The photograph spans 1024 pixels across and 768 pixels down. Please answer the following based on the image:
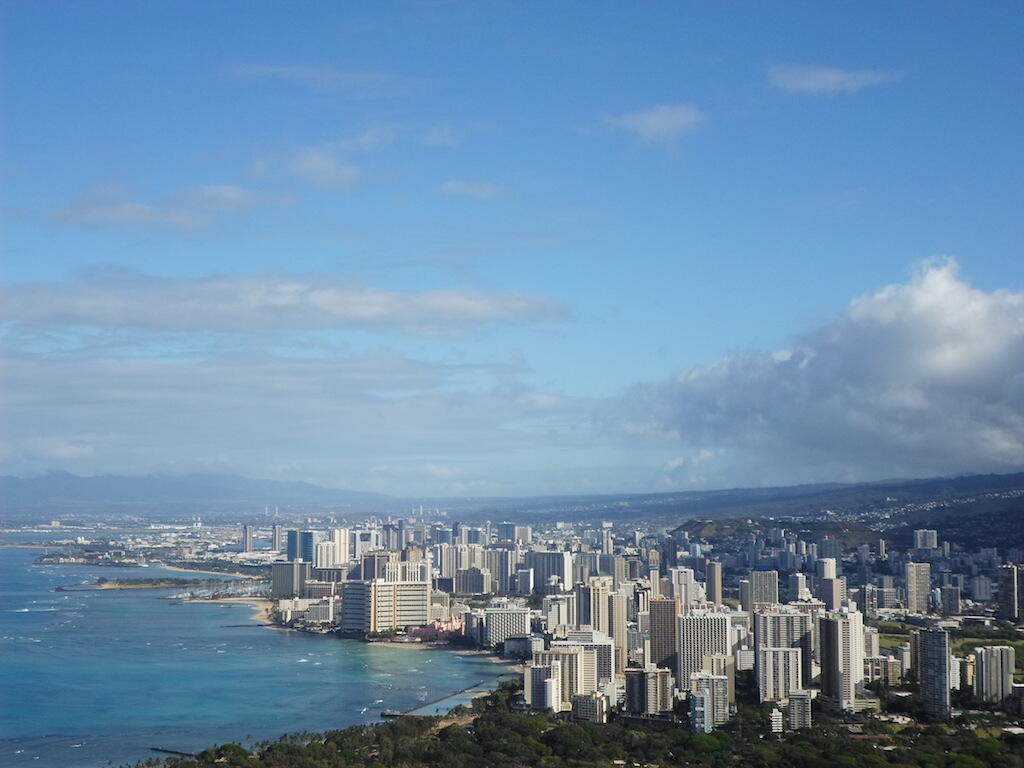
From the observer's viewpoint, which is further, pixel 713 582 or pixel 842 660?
pixel 713 582

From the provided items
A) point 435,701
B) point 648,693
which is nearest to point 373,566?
point 435,701

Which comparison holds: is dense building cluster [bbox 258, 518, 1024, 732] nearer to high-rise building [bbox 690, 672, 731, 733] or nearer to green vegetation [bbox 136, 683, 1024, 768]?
high-rise building [bbox 690, 672, 731, 733]

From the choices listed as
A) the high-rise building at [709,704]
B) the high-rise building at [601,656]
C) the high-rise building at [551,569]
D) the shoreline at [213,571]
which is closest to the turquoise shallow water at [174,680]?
the high-rise building at [601,656]

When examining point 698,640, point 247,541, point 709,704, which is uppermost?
point 247,541

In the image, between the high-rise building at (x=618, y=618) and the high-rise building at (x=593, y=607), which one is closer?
the high-rise building at (x=618, y=618)

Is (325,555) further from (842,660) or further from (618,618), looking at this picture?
(842,660)

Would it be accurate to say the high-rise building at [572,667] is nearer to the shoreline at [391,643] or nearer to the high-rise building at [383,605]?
the shoreline at [391,643]

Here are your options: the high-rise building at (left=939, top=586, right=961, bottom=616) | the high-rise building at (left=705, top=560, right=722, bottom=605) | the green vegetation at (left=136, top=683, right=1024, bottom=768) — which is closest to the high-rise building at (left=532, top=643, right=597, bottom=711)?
the green vegetation at (left=136, top=683, right=1024, bottom=768)
